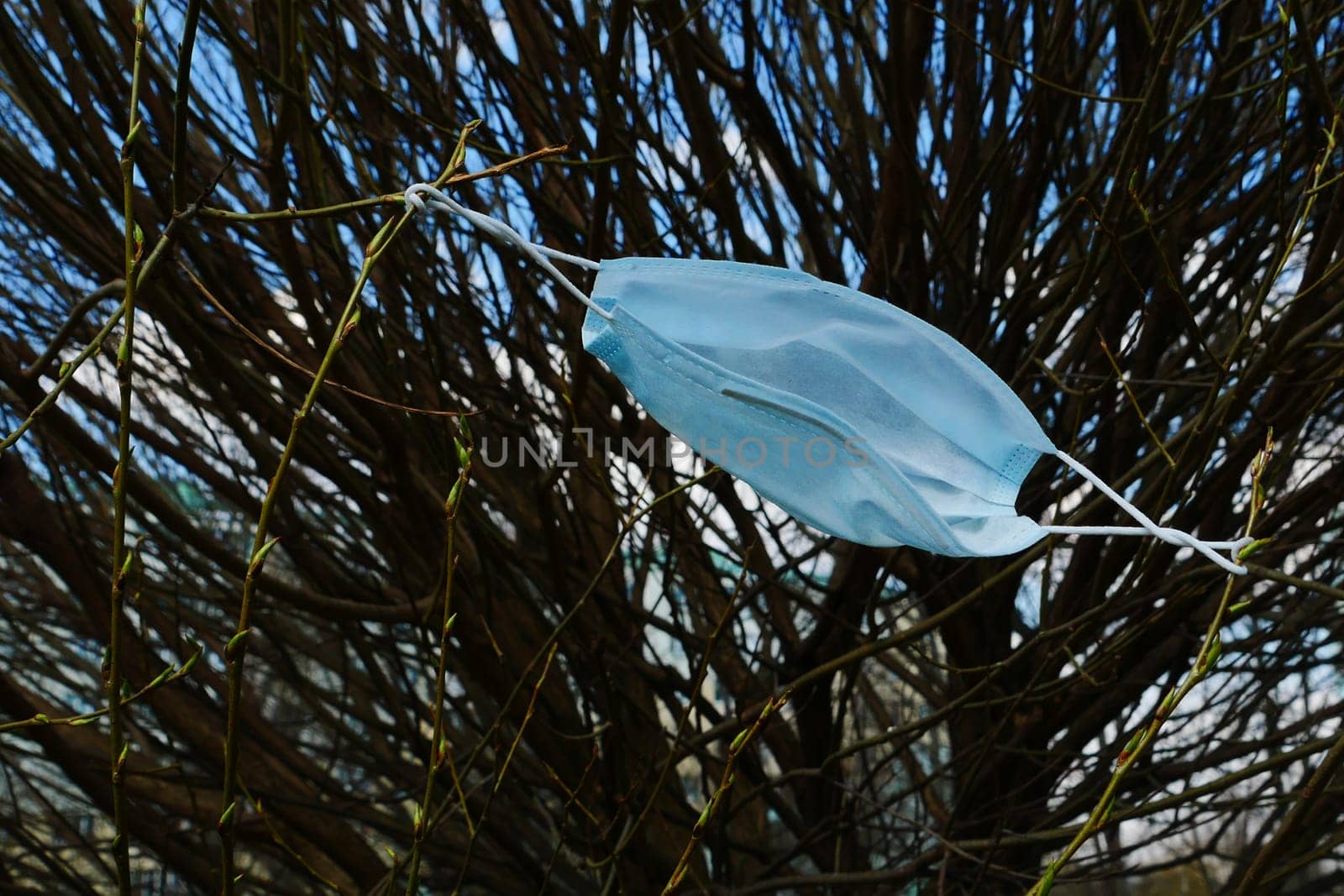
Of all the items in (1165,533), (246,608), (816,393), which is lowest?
(246,608)

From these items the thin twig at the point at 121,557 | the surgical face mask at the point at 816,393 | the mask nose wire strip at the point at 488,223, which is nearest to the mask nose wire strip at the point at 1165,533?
the surgical face mask at the point at 816,393

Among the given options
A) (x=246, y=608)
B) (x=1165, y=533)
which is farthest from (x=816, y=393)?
(x=246, y=608)

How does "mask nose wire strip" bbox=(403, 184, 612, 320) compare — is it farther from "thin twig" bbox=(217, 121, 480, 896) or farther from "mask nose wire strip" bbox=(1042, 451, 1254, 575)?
"mask nose wire strip" bbox=(1042, 451, 1254, 575)

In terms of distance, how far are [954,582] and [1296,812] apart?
6.95 feet

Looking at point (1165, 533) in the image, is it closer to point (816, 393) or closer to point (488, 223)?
point (816, 393)

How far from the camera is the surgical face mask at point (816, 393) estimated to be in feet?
4.53

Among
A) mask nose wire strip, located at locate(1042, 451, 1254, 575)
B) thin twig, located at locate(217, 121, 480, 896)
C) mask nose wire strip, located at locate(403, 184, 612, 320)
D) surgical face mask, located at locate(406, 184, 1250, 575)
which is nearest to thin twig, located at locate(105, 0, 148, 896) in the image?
thin twig, located at locate(217, 121, 480, 896)

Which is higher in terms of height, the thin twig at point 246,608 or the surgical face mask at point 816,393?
the surgical face mask at point 816,393

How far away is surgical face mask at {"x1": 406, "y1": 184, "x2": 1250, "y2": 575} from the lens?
4.53 feet

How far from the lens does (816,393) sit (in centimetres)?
145

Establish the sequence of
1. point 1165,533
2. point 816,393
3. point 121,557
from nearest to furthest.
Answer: point 121,557
point 1165,533
point 816,393

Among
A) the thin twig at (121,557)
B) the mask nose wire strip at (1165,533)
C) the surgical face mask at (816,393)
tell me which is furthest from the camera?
the surgical face mask at (816,393)

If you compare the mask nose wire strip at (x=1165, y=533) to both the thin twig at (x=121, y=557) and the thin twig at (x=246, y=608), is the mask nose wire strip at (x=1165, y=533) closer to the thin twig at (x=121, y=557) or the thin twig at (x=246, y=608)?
the thin twig at (x=246, y=608)

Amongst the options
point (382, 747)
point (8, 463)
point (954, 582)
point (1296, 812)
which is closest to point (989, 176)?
point (954, 582)
